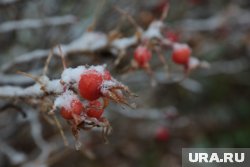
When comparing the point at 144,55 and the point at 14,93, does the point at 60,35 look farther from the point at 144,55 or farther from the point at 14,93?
the point at 14,93

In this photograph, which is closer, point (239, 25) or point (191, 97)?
point (239, 25)

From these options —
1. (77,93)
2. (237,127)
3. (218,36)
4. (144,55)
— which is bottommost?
(77,93)

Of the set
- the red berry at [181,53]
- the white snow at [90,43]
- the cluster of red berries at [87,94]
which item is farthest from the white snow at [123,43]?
the cluster of red berries at [87,94]

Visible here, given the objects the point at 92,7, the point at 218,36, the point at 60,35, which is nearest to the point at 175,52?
the point at 60,35

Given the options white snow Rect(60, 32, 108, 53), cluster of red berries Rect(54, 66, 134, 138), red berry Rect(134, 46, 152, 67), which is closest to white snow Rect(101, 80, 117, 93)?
cluster of red berries Rect(54, 66, 134, 138)

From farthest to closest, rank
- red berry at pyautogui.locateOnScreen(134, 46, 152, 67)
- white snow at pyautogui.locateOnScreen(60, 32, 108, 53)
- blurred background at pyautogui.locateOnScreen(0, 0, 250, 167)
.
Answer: blurred background at pyautogui.locateOnScreen(0, 0, 250, 167) → white snow at pyautogui.locateOnScreen(60, 32, 108, 53) → red berry at pyautogui.locateOnScreen(134, 46, 152, 67)

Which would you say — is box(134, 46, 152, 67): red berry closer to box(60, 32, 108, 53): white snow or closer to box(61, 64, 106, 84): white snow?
box(60, 32, 108, 53): white snow
